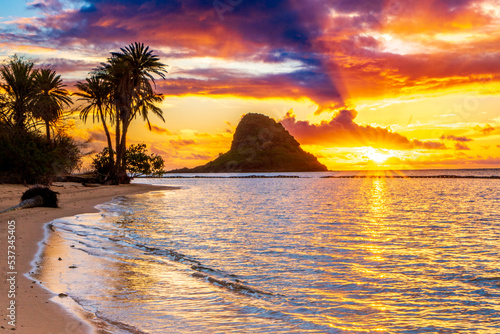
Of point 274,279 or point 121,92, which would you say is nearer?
point 274,279

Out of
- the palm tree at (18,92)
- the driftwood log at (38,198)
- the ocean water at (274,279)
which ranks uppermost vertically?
the palm tree at (18,92)

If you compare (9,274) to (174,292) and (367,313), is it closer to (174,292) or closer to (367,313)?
(174,292)

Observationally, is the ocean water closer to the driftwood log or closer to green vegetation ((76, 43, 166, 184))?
the driftwood log

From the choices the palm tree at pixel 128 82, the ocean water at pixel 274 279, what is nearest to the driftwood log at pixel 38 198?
the ocean water at pixel 274 279

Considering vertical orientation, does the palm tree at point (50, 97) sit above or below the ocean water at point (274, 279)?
above

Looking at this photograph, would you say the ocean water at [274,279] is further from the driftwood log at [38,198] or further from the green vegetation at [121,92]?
the green vegetation at [121,92]

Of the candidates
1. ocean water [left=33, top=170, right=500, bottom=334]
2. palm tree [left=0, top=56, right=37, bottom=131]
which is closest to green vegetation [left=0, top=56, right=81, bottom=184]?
palm tree [left=0, top=56, right=37, bottom=131]

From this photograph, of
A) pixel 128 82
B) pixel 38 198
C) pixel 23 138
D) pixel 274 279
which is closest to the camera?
pixel 274 279

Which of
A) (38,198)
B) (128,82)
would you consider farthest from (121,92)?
(38,198)

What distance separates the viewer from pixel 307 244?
1655 cm

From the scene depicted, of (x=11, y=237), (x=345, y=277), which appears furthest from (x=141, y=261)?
(x=345, y=277)

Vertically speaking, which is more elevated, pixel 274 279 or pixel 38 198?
pixel 38 198

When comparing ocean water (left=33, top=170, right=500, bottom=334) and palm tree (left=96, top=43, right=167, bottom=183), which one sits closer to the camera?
ocean water (left=33, top=170, right=500, bottom=334)

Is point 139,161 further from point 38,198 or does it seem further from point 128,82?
point 38,198
